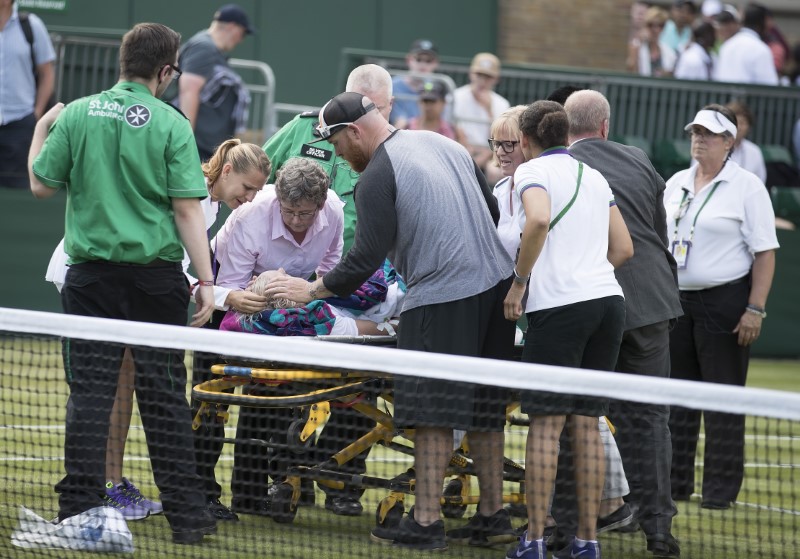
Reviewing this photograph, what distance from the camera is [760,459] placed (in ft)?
31.4

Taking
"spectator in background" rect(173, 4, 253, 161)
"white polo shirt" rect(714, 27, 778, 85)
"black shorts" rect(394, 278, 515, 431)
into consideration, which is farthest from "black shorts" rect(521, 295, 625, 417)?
"white polo shirt" rect(714, 27, 778, 85)

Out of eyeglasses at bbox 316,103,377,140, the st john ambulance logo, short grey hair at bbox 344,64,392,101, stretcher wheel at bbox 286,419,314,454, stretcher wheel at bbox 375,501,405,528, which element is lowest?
stretcher wheel at bbox 375,501,405,528

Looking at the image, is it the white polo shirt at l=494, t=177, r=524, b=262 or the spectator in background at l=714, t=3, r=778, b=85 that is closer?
the white polo shirt at l=494, t=177, r=524, b=262

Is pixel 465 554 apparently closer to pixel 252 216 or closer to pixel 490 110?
pixel 252 216

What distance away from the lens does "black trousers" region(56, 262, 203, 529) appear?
6238 mm

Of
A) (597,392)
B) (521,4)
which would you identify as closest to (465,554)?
(597,392)

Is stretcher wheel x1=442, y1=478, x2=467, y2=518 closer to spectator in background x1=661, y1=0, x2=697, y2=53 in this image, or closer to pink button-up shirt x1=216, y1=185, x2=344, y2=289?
pink button-up shirt x1=216, y1=185, x2=344, y2=289

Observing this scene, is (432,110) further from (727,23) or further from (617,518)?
(617,518)

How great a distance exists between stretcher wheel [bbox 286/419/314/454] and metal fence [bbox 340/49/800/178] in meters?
8.42

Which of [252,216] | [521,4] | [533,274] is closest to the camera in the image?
[533,274]

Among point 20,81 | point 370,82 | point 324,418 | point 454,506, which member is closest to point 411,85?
point 20,81

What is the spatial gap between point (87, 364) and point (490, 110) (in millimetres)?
8534

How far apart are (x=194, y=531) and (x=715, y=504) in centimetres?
332

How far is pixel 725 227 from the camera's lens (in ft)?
27.1
